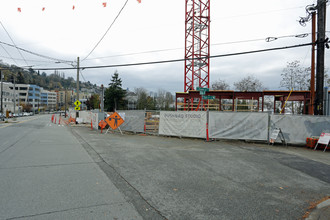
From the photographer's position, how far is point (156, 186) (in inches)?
193

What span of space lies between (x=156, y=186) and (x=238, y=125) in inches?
341

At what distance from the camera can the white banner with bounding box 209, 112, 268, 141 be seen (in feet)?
38.9

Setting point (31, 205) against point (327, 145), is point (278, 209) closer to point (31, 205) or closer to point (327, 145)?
point (31, 205)

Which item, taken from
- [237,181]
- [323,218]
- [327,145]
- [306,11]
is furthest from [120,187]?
[306,11]

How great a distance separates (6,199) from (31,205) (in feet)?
2.11

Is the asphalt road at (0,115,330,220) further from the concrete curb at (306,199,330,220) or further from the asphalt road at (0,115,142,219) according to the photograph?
the concrete curb at (306,199,330,220)

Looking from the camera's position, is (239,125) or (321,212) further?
(239,125)

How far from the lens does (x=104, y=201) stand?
399cm

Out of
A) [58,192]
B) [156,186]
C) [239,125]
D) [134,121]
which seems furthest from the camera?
[134,121]

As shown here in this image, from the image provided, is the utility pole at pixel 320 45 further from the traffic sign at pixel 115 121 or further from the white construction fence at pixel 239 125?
the traffic sign at pixel 115 121

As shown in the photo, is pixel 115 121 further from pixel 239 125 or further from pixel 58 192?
pixel 58 192

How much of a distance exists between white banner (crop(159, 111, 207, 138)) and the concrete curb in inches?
348

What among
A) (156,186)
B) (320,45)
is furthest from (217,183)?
(320,45)

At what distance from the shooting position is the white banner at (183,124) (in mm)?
12992
